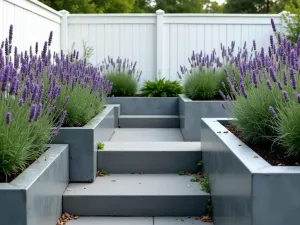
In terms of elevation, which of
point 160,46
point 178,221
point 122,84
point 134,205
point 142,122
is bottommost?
point 178,221

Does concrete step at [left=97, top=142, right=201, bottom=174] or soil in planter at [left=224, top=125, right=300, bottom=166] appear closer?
soil in planter at [left=224, top=125, right=300, bottom=166]

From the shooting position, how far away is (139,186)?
3840mm

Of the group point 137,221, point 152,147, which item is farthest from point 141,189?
point 152,147

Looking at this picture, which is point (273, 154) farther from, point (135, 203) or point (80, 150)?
point (80, 150)

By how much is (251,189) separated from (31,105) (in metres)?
1.37

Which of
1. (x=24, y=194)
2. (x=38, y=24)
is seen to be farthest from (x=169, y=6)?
(x=24, y=194)

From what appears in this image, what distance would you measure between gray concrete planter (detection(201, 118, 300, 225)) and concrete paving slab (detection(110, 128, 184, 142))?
103 inches

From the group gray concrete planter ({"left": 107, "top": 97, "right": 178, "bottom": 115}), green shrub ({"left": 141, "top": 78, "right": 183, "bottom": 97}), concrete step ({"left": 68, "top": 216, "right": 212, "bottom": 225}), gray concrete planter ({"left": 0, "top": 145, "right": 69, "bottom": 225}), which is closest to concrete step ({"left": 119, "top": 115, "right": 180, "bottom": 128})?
gray concrete planter ({"left": 107, "top": 97, "right": 178, "bottom": 115})

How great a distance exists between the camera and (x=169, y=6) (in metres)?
26.2

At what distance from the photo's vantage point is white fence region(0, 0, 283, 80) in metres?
9.27

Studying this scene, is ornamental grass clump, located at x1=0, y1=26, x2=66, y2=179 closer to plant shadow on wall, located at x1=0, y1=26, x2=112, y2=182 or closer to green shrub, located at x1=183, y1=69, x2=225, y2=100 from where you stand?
plant shadow on wall, located at x1=0, y1=26, x2=112, y2=182

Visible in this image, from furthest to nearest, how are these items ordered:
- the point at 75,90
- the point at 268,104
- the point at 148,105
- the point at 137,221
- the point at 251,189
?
the point at 148,105 → the point at 75,90 → the point at 137,221 → the point at 268,104 → the point at 251,189

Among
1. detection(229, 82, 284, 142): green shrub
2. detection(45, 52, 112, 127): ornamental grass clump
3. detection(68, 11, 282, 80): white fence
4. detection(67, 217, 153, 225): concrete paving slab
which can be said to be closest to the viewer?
detection(229, 82, 284, 142): green shrub

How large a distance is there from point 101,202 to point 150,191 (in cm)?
39
